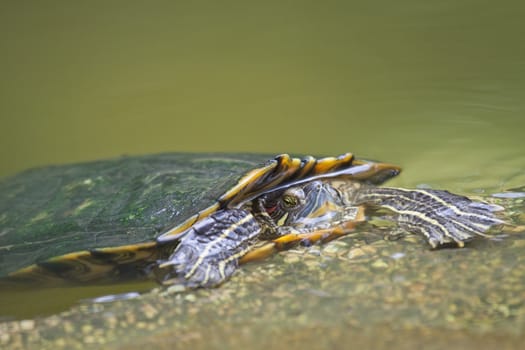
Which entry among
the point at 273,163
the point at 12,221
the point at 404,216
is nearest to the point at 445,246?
the point at 404,216

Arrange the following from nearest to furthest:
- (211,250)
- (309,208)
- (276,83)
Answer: (211,250) → (309,208) → (276,83)

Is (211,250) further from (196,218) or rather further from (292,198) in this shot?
(292,198)

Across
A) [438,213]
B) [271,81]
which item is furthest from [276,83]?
[438,213]

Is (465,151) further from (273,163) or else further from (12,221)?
(12,221)

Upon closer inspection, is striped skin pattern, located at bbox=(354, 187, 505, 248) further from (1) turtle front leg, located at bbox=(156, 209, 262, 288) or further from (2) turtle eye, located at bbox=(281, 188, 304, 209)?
(1) turtle front leg, located at bbox=(156, 209, 262, 288)

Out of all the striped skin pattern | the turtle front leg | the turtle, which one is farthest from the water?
the turtle front leg

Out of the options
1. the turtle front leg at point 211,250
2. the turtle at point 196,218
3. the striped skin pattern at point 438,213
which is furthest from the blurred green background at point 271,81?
the turtle front leg at point 211,250
